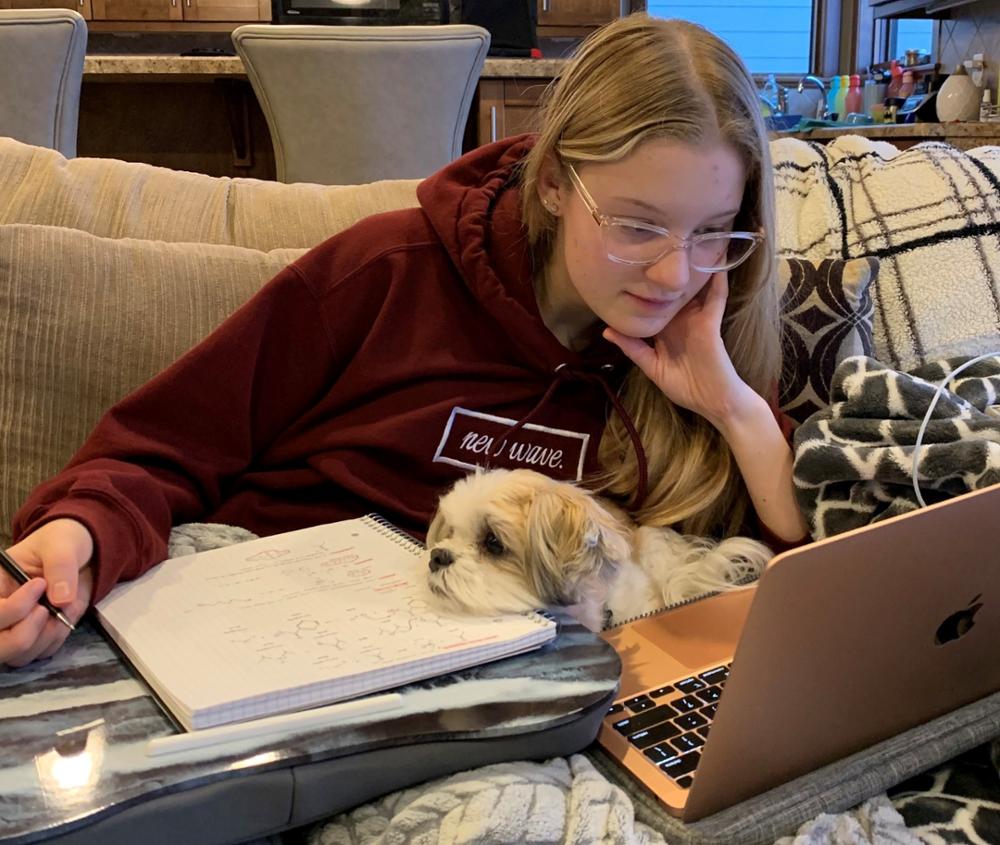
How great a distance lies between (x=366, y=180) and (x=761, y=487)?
6.04ft

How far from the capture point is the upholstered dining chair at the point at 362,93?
96.9 inches

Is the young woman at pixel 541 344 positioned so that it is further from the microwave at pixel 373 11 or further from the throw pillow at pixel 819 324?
the microwave at pixel 373 11

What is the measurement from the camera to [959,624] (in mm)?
787

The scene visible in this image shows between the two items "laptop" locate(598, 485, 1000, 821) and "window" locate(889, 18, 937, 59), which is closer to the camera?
"laptop" locate(598, 485, 1000, 821)

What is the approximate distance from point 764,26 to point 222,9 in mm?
2937

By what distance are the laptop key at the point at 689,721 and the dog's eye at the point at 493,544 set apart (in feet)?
0.85

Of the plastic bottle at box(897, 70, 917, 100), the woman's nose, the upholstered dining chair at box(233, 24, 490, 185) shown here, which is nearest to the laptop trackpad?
the woman's nose

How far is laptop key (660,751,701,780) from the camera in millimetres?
760

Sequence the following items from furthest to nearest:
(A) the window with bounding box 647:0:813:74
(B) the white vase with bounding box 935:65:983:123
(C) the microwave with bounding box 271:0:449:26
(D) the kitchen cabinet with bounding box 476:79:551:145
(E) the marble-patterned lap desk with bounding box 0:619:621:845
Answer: (A) the window with bounding box 647:0:813:74, (C) the microwave with bounding box 271:0:449:26, (D) the kitchen cabinet with bounding box 476:79:551:145, (B) the white vase with bounding box 935:65:983:123, (E) the marble-patterned lap desk with bounding box 0:619:621:845

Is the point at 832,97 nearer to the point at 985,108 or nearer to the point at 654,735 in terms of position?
the point at 985,108

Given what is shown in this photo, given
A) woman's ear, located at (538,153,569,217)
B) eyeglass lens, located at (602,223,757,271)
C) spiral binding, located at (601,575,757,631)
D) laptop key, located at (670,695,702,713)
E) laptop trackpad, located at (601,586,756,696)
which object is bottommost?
spiral binding, located at (601,575,757,631)

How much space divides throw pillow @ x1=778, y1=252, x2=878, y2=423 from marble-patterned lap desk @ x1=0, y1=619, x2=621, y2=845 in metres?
0.73

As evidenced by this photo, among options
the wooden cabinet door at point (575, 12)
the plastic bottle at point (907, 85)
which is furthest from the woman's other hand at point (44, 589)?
the wooden cabinet door at point (575, 12)

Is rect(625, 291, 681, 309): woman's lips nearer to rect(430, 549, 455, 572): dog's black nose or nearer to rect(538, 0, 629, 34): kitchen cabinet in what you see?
rect(430, 549, 455, 572): dog's black nose
